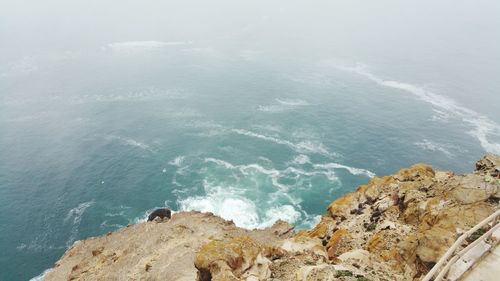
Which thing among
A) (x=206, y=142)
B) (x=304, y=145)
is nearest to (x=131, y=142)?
(x=206, y=142)

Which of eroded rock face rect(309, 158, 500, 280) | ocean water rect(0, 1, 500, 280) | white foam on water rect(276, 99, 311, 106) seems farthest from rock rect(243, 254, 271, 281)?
white foam on water rect(276, 99, 311, 106)

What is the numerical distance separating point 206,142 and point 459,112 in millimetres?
111549

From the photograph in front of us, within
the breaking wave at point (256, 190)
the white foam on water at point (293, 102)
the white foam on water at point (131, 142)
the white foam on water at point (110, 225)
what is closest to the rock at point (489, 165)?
the breaking wave at point (256, 190)

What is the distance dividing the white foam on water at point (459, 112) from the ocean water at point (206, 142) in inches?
34.8

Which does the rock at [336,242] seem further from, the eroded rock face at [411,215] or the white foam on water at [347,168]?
the white foam on water at [347,168]

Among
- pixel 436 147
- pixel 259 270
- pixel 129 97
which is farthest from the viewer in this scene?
pixel 129 97

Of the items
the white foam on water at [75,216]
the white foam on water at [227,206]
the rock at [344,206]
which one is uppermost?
the rock at [344,206]

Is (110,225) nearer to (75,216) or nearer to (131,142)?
(75,216)

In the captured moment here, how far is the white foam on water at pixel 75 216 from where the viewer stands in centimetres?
9053

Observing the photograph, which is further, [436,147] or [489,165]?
[436,147]

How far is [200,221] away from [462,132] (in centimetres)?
11793

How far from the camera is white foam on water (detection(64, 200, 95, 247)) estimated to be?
90.5m

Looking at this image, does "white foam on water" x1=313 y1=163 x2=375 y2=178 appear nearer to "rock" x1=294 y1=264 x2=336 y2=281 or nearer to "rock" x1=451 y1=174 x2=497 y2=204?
"rock" x1=451 y1=174 x2=497 y2=204

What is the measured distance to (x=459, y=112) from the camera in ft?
523
